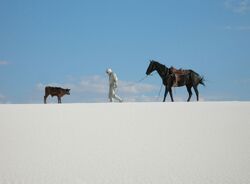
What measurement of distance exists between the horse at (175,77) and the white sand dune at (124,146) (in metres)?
8.08

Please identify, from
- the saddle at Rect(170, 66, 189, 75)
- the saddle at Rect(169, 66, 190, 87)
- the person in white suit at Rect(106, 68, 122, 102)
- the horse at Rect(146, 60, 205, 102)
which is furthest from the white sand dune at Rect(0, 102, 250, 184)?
the saddle at Rect(170, 66, 189, 75)

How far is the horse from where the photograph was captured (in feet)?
74.1

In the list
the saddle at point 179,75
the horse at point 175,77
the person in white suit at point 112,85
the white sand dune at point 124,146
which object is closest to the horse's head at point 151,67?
the horse at point 175,77

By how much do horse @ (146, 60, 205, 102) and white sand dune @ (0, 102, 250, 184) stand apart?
8.08 meters

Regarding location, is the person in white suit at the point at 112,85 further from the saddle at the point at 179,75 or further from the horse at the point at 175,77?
the saddle at the point at 179,75

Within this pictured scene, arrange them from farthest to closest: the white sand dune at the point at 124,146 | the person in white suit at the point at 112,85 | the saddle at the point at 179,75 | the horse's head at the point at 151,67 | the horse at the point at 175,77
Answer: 1. the horse's head at the point at 151,67
2. the saddle at the point at 179,75
3. the horse at the point at 175,77
4. the person in white suit at the point at 112,85
5. the white sand dune at the point at 124,146

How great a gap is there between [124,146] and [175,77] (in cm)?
1414

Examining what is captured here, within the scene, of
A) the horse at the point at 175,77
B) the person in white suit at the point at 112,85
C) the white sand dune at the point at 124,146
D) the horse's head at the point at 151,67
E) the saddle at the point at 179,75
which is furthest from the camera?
the horse's head at the point at 151,67

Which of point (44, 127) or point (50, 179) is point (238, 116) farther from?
point (50, 179)

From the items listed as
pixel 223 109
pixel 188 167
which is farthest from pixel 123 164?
pixel 223 109

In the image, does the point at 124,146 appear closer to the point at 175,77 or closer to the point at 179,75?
the point at 175,77

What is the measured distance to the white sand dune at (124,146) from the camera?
707cm


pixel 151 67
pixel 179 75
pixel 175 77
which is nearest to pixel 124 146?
pixel 175 77

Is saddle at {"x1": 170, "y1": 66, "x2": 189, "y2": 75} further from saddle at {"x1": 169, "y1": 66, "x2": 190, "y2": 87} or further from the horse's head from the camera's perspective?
the horse's head
